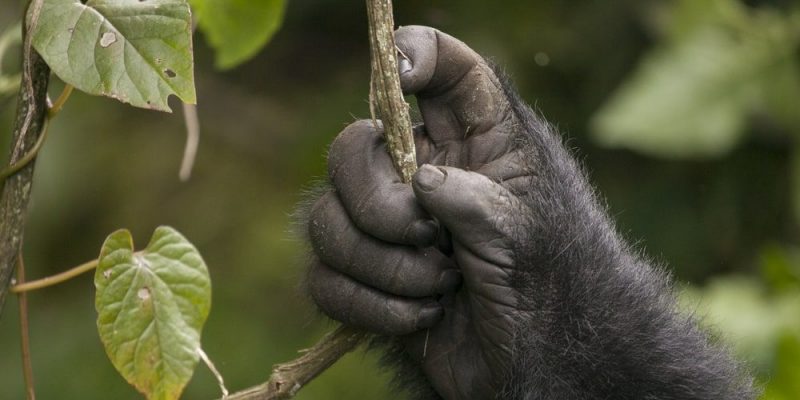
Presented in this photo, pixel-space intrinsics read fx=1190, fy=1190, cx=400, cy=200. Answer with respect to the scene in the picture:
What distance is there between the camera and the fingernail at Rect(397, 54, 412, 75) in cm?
110

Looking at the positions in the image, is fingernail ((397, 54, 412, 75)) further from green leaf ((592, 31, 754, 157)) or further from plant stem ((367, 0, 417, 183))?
green leaf ((592, 31, 754, 157))

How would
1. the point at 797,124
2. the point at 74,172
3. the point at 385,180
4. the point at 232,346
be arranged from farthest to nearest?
1. the point at 74,172
2. the point at 232,346
3. the point at 797,124
4. the point at 385,180

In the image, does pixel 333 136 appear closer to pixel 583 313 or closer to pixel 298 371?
pixel 583 313

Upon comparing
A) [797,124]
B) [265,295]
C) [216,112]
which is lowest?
[265,295]

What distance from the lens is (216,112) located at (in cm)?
395

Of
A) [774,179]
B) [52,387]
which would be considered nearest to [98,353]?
[52,387]

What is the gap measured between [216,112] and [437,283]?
2932 mm

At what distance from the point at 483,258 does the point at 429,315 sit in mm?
76

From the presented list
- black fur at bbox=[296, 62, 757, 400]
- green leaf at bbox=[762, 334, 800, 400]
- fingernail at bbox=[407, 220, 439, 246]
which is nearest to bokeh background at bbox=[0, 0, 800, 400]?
green leaf at bbox=[762, 334, 800, 400]

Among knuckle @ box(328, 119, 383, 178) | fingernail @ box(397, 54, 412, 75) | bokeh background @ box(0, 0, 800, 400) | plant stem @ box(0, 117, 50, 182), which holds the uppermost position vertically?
fingernail @ box(397, 54, 412, 75)

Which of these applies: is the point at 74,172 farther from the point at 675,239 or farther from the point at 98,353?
the point at 675,239

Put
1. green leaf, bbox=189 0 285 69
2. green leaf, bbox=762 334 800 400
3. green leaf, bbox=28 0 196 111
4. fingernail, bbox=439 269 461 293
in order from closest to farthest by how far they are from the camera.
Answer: green leaf, bbox=28 0 196 111, fingernail, bbox=439 269 461 293, green leaf, bbox=189 0 285 69, green leaf, bbox=762 334 800 400

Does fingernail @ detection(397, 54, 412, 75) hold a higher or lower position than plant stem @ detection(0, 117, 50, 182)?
higher

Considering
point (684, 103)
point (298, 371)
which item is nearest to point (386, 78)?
point (298, 371)
